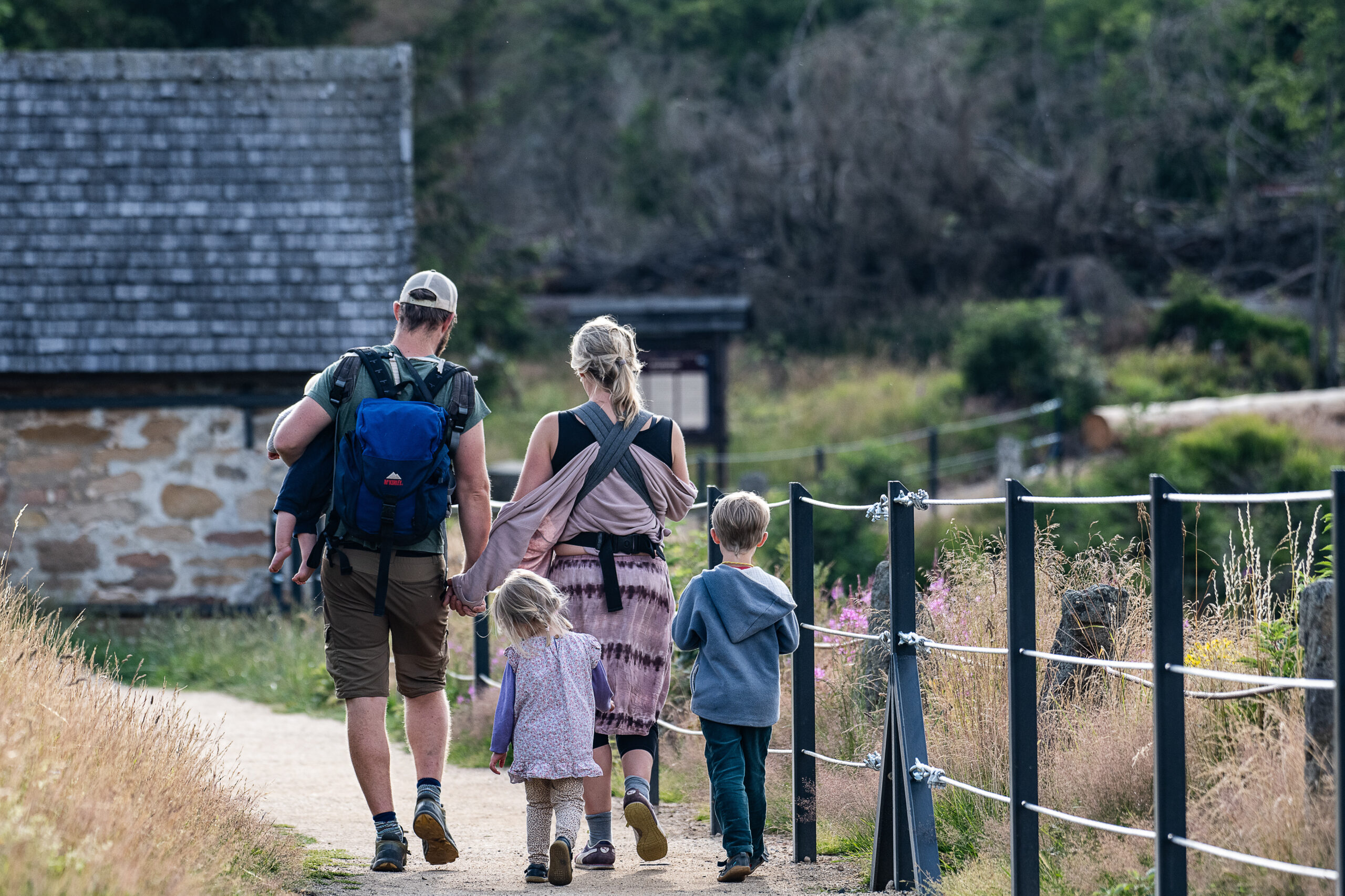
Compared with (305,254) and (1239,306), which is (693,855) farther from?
(1239,306)

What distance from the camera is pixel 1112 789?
13.3 ft

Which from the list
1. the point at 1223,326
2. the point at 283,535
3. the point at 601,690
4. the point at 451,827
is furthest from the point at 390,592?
the point at 1223,326

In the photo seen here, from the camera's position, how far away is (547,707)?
4.23 metres

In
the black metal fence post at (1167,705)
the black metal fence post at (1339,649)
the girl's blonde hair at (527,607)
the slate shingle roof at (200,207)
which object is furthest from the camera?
the slate shingle roof at (200,207)

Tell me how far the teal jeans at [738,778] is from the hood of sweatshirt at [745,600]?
298 mm

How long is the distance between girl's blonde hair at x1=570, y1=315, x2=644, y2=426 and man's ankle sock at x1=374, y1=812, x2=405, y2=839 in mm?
1400

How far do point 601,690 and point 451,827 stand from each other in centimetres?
153

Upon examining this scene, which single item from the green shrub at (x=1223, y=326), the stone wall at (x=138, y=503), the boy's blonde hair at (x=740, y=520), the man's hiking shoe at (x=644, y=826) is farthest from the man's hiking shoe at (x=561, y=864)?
the green shrub at (x=1223, y=326)

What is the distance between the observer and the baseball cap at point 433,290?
14.5 ft

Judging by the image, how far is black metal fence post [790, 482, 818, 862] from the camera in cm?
478

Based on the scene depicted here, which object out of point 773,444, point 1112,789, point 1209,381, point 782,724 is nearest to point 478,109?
point 773,444

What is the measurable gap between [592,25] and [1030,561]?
36186 mm

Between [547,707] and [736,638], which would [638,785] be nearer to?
[547,707]

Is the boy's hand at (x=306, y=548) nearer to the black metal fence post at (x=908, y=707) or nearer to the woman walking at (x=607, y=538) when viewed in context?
the woman walking at (x=607, y=538)
